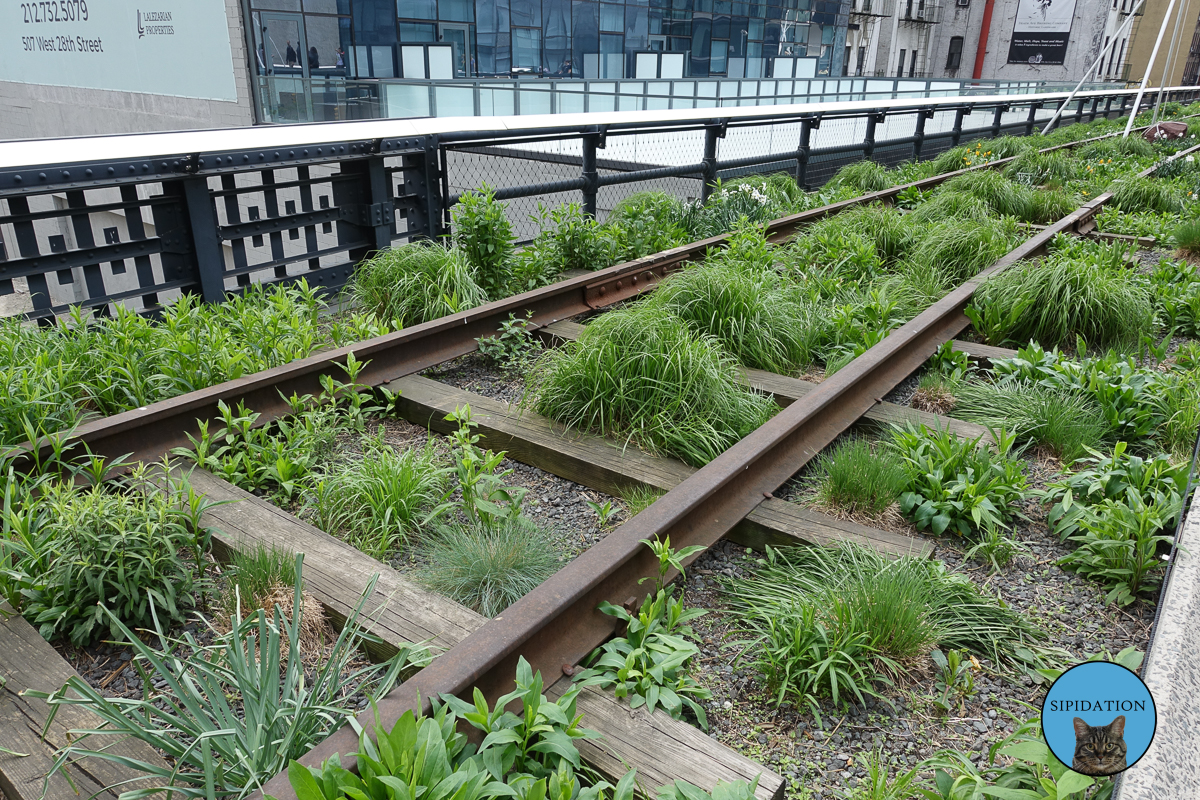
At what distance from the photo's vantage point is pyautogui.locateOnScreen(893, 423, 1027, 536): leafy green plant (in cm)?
307

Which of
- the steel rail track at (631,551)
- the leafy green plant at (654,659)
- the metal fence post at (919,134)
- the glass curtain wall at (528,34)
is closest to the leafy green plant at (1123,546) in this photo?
the steel rail track at (631,551)

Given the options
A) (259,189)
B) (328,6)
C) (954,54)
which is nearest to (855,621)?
(259,189)

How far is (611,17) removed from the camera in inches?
1123

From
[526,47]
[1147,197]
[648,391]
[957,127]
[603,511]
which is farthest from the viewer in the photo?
[526,47]

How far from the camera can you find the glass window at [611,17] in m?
28.1

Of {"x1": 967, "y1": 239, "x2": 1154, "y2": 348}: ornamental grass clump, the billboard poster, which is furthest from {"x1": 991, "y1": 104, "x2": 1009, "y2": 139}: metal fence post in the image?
the billboard poster

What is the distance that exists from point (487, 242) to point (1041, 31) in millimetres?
69237

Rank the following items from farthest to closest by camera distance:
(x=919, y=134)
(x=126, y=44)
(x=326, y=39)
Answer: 1. (x=326, y=39)
2. (x=126, y=44)
3. (x=919, y=134)

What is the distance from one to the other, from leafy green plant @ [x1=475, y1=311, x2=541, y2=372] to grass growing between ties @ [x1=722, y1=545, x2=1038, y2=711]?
90.6 inches

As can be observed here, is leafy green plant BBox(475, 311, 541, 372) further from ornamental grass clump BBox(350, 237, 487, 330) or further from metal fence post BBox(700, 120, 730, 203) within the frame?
metal fence post BBox(700, 120, 730, 203)

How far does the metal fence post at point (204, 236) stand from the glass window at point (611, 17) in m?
26.3

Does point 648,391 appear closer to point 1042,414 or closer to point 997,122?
point 1042,414

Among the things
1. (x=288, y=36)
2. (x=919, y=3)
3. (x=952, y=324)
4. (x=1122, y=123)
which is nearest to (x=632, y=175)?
(x=952, y=324)

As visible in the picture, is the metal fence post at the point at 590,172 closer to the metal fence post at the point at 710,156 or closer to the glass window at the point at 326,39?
the metal fence post at the point at 710,156
